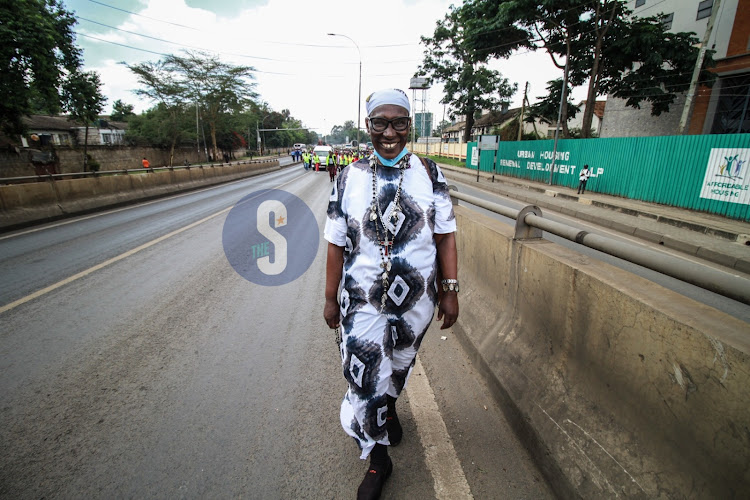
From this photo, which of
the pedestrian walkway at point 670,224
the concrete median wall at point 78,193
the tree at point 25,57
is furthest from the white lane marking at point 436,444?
the tree at point 25,57

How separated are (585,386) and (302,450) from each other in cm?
153

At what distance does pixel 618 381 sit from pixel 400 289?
1023 mm

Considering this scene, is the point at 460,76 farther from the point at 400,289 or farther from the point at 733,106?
the point at 400,289

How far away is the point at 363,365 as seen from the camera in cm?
173

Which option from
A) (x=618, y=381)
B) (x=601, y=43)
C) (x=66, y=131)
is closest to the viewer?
(x=618, y=381)

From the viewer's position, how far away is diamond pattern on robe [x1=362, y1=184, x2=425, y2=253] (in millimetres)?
1693

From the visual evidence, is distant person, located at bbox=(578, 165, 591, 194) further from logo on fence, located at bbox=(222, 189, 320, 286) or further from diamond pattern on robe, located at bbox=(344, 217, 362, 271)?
diamond pattern on robe, located at bbox=(344, 217, 362, 271)

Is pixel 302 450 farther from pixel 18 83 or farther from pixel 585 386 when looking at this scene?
pixel 18 83

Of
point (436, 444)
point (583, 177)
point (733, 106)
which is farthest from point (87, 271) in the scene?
point (733, 106)

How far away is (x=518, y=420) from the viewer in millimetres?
2105

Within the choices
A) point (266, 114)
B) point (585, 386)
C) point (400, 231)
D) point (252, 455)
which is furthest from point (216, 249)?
point (266, 114)

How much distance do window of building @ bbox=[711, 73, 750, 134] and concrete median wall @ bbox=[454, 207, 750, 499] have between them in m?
25.8

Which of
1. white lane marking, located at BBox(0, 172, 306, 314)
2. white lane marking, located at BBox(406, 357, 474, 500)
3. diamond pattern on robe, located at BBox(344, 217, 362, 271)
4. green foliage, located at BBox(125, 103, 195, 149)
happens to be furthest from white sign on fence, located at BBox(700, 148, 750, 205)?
green foliage, located at BBox(125, 103, 195, 149)

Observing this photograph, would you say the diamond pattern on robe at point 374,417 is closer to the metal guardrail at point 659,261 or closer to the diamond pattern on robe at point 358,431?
the diamond pattern on robe at point 358,431
